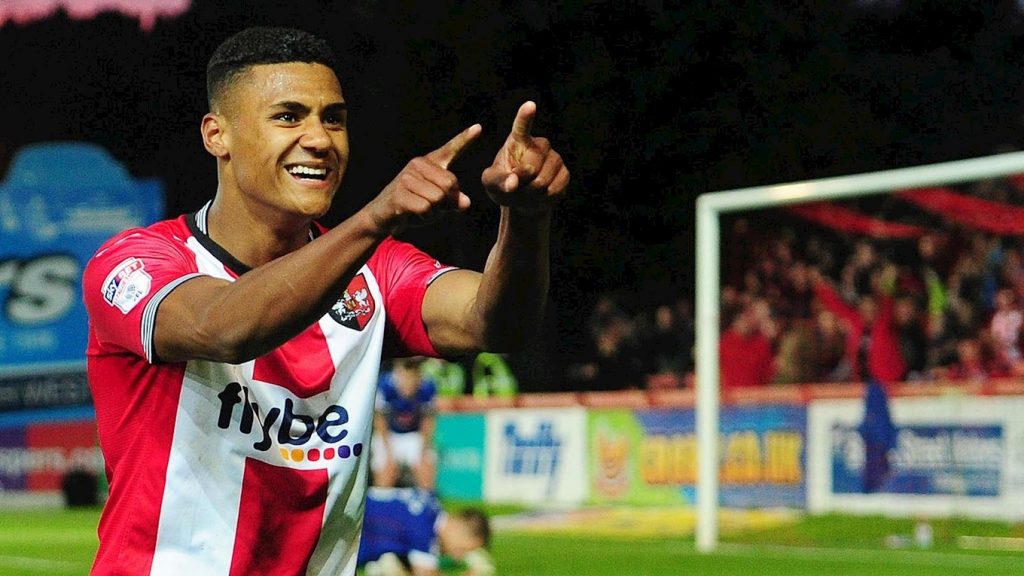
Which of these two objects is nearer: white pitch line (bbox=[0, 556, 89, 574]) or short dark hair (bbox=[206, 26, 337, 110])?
short dark hair (bbox=[206, 26, 337, 110])

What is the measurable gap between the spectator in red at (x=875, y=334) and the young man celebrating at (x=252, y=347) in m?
10.4

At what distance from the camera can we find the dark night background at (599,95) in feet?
77.2

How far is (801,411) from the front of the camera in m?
14.2

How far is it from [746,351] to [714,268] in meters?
1.04

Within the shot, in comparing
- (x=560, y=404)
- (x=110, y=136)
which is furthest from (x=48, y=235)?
(x=560, y=404)

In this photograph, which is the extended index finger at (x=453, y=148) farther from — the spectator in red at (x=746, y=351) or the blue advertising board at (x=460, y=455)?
the blue advertising board at (x=460, y=455)

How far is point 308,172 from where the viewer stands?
3.31m

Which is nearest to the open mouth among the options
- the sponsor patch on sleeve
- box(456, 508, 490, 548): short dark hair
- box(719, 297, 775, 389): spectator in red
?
the sponsor patch on sleeve

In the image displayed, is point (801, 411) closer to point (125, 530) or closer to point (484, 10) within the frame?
point (125, 530)

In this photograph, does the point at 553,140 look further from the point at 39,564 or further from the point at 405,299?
the point at 405,299

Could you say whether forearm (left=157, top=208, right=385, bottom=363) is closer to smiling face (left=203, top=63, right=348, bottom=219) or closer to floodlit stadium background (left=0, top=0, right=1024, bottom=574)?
smiling face (left=203, top=63, right=348, bottom=219)

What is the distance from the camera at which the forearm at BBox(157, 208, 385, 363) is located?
2.89m

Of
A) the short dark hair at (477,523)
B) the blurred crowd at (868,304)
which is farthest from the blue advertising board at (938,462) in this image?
the short dark hair at (477,523)

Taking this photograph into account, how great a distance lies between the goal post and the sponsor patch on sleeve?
1023 centimetres
